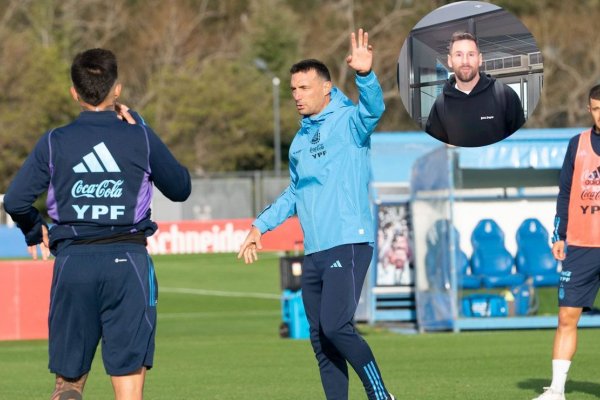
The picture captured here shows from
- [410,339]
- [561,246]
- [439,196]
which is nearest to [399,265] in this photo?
[439,196]

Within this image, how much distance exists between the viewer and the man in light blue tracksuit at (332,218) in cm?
791

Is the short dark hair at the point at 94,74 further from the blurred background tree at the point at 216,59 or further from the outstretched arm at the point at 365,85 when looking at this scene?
the blurred background tree at the point at 216,59

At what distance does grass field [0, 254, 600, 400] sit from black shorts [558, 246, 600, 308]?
87 cm

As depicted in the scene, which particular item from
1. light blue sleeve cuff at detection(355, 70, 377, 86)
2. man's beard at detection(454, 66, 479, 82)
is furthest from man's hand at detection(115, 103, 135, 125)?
man's beard at detection(454, 66, 479, 82)

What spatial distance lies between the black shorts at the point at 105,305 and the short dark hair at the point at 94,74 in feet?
2.30

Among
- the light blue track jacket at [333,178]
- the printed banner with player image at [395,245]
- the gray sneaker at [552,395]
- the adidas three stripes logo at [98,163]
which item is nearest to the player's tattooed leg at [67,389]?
A: the adidas three stripes logo at [98,163]

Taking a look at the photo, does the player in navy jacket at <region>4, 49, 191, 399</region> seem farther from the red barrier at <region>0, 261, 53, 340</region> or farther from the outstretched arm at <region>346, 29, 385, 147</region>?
the red barrier at <region>0, 261, 53, 340</region>

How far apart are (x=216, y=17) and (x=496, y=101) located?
6632 cm

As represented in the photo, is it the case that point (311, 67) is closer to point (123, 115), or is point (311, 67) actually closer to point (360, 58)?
point (360, 58)

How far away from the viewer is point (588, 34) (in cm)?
6219

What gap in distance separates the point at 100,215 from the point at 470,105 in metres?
2.45

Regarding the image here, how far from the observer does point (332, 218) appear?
8.00 m

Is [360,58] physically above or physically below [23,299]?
above

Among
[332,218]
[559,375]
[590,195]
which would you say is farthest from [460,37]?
[559,375]
